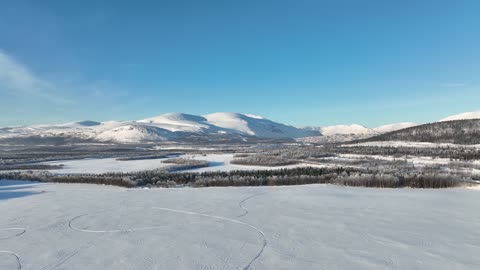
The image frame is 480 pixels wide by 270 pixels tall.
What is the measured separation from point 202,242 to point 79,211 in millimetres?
6891

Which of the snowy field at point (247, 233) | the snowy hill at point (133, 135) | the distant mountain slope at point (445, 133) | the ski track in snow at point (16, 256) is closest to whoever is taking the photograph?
the snowy field at point (247, 233)

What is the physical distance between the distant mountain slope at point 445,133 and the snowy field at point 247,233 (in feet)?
179

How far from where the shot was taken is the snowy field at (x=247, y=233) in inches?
306

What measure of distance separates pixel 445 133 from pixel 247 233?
72139mm

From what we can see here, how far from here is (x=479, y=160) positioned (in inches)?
1431

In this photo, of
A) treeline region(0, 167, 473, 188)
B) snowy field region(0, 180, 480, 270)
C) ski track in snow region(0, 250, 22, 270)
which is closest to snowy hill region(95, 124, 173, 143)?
treeline region(0, 167, 473, 188)

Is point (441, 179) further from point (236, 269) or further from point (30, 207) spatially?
point (30, 207)

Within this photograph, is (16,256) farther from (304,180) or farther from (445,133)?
(445,133)

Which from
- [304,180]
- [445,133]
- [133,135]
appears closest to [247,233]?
[304,180]

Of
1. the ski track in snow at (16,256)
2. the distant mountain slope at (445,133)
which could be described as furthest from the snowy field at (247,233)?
the distant mountain slope at (445,133)

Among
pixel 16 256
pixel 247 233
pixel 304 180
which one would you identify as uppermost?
pixel 304 180

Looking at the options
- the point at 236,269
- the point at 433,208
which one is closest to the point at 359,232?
the point at 236,269

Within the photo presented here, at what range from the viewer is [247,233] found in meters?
9.88

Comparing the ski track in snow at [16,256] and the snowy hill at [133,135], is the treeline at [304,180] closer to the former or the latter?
the ski track in snow at [16,256]
